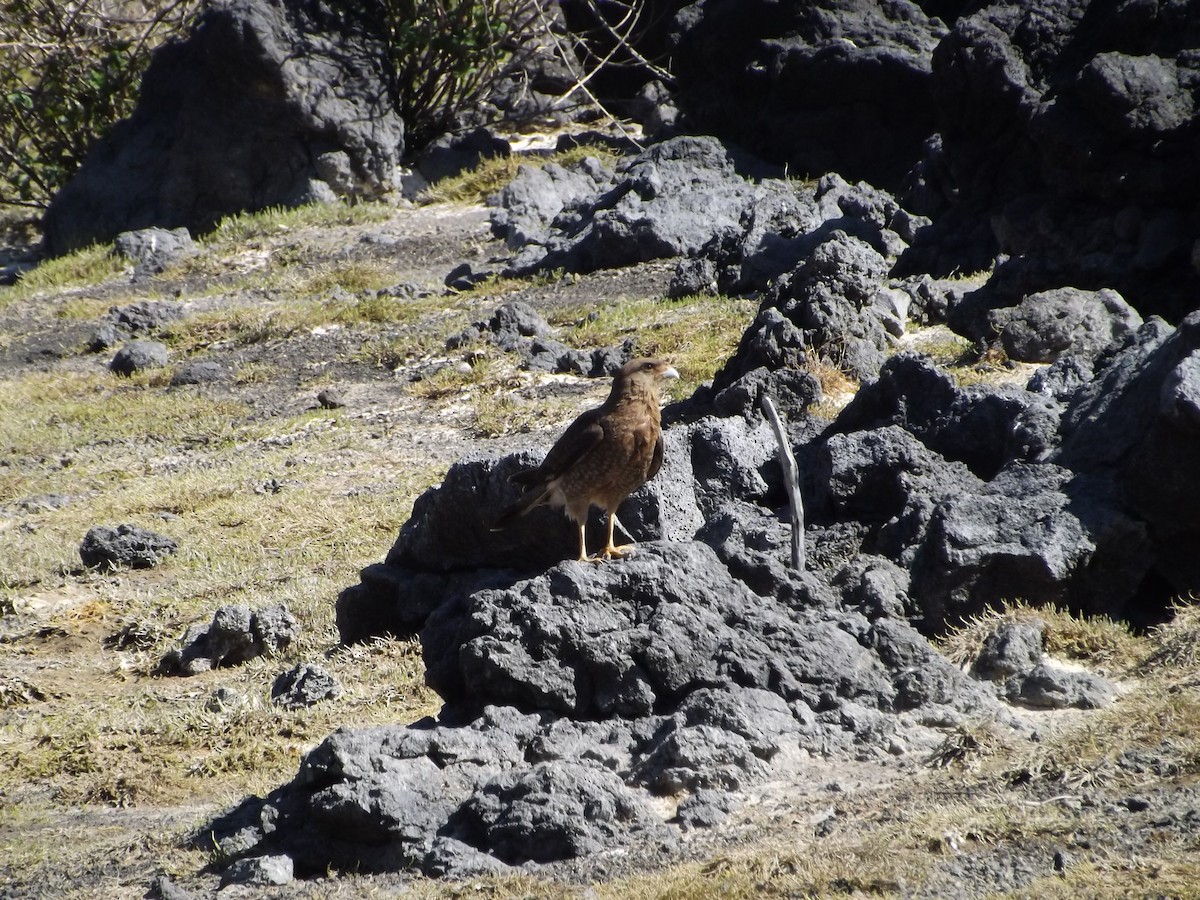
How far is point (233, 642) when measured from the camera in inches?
305

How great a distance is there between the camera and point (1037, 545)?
5.82 m

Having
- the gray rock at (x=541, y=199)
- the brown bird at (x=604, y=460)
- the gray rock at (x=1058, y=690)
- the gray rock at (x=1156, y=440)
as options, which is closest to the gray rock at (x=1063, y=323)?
the gray rock at (x=1156, y=440)

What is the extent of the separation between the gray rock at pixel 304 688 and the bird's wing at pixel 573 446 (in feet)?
5.65

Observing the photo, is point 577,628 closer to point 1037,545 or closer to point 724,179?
point 1037,545

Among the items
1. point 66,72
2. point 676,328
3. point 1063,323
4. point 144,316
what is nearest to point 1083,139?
point 1063,323

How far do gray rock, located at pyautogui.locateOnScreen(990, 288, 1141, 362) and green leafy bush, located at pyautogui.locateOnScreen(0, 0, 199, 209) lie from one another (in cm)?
1511

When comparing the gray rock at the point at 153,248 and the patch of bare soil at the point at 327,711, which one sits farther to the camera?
the gray rock at the point at 153,248

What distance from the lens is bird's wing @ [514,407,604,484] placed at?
5.76m

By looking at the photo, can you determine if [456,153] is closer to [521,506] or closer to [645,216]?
[645,216]

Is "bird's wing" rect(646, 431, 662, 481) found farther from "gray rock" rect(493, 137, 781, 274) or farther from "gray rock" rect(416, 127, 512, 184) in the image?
"gray rock" rect(416, 127, 512, 184)

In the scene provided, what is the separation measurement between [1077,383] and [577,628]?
3.79 m

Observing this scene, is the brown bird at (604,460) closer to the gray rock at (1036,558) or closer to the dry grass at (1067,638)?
the gray rock at (1036,558)

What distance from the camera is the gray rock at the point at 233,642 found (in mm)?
7758

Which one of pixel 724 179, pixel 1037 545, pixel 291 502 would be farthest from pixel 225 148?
pixel 1037 545
